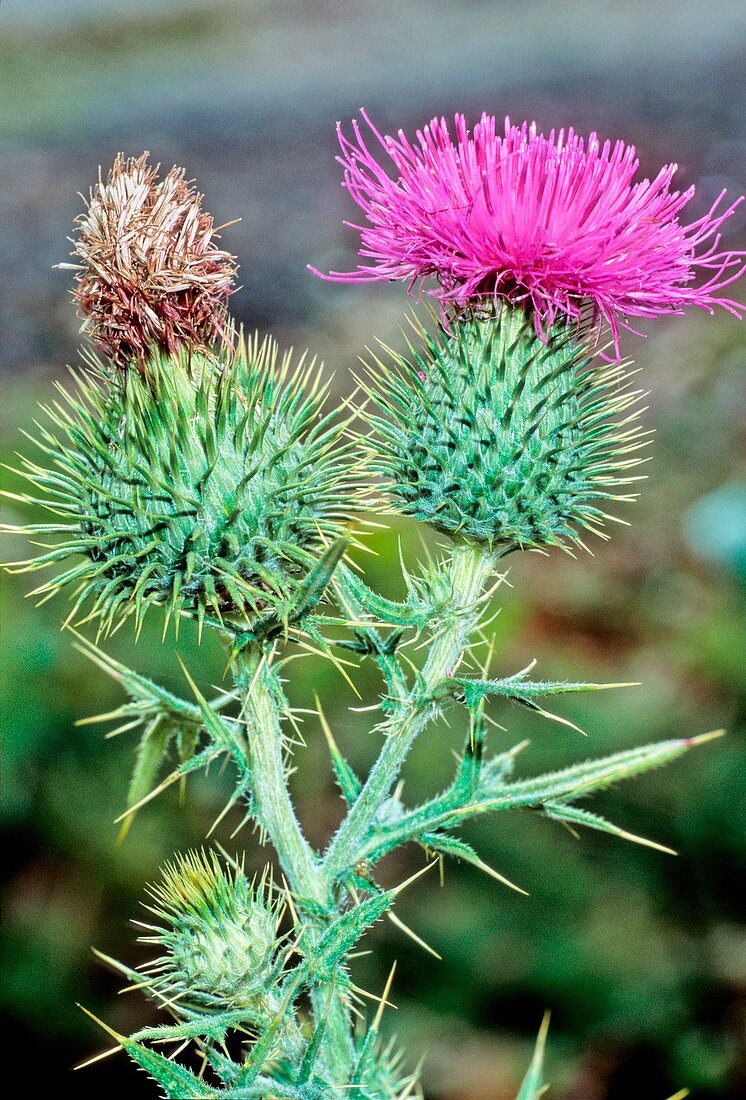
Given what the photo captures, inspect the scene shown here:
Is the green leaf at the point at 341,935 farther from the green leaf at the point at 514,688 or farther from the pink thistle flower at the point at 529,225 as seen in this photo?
the pink thistle flower at the point at 529,225

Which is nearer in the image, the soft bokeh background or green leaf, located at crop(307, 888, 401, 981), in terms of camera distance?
green leaf, located at crop(307, 888, 401, 981)

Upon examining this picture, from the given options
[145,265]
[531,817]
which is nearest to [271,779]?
[145,265]

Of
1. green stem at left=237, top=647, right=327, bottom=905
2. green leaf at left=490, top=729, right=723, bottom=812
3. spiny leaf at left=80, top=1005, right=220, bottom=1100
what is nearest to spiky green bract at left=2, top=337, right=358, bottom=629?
green stem at left=237, top=647, right=327, bottom=905

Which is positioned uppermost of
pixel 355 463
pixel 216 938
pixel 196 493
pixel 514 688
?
pixel 355 463

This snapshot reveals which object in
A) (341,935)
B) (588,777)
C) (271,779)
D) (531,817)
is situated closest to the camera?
(341,935)

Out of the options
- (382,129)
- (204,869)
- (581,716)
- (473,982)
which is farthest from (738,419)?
(204,869)

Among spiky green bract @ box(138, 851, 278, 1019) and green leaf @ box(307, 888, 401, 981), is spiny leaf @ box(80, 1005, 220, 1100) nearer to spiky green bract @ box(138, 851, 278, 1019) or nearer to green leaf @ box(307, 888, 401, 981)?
spiky green bract @ box(138, 851, 278, 1019)

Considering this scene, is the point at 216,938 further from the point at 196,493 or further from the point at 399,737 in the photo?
the point at 196,493
